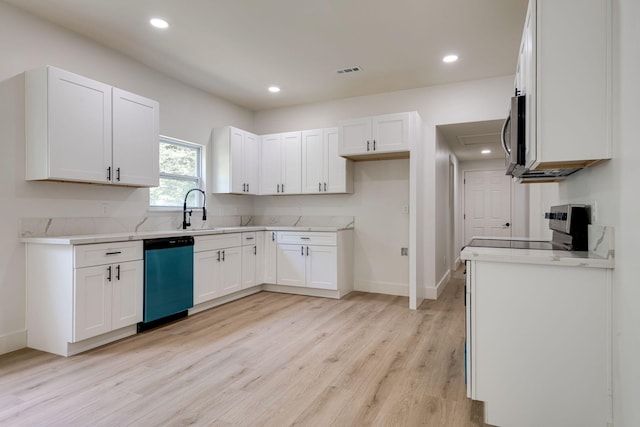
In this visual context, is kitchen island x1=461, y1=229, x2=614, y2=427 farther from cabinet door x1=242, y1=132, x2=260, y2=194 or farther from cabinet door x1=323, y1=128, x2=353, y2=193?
cabinet door x1=242, y1=132, x2=260, y2=194

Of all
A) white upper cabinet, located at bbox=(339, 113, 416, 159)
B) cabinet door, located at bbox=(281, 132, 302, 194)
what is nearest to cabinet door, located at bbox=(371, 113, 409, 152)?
white upper cabinet, located at bbox=(339, 113, 416, 159)

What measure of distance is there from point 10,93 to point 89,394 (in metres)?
2.41

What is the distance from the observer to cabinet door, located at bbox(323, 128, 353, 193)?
4.86 metres

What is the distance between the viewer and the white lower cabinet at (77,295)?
9.07ft

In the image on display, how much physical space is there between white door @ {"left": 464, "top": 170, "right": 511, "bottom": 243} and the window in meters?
5.91

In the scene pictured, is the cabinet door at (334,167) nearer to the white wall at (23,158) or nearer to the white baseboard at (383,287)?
the white baseboard at (383,287)

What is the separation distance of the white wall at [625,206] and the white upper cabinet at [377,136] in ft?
8.81

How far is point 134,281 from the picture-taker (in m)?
3.22

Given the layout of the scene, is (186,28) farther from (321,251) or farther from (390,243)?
(390,243)

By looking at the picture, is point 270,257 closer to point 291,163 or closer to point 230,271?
point 230,271

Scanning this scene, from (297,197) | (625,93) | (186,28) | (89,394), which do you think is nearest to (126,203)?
(186,28)

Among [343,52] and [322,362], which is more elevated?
[343,52]

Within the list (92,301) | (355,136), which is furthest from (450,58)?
(92,301)

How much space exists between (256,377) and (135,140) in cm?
253
